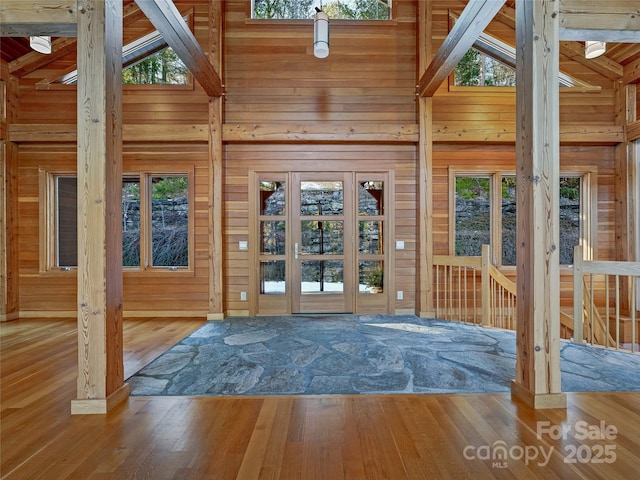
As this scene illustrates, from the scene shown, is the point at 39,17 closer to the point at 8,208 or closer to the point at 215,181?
the point at 215,181

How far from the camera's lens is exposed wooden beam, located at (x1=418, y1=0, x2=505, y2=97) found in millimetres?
2924

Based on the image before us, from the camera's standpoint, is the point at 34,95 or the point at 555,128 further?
the point at 34,95

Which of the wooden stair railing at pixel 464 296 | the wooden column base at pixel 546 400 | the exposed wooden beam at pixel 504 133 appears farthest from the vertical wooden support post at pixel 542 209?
the exposed wooden beam at pixel 504 133

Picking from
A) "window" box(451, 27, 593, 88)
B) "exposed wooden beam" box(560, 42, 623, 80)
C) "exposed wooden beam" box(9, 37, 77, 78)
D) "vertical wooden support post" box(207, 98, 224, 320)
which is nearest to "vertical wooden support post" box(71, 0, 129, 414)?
"vertical wooden support post" box(207, 98, 224, 320)

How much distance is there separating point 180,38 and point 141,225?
9.37 ft

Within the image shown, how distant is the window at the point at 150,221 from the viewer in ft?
16.9

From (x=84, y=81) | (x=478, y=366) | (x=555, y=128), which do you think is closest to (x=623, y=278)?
(x=478, y=366)

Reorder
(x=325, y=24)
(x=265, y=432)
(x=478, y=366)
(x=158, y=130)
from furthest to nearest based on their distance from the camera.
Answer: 1. (x=158, y=130)
2. (x=325, y=24)
3. (x=478, y=366)
4. (x=265, y=432)

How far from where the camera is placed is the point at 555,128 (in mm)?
2195

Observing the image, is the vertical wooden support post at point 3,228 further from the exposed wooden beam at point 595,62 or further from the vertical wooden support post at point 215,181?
the exposed wooden beam at point 595,62

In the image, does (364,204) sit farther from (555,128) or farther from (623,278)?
(623,278)

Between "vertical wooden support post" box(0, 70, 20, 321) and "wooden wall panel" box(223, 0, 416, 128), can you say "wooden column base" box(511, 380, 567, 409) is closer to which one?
"wooden wall panel" box(223, 0, 416, 128)

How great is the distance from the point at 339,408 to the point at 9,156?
598 cm

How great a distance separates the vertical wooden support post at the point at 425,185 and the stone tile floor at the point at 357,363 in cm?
79
